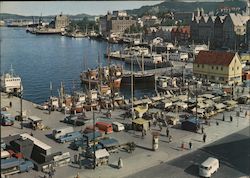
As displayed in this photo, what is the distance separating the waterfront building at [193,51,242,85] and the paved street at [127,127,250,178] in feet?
36.0

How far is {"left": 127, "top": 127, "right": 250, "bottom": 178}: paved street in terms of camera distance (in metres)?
9.65

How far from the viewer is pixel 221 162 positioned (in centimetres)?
1047

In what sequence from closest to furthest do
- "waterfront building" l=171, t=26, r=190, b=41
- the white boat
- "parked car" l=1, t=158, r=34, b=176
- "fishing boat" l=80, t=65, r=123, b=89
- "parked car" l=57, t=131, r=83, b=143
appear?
"parked car" l=1, t=158, r=34, b=176, "parked car" l=57, t=131, r=83, b=143, the white boat, "fishing boat" l=80, t=65, r=123, b=89, "waterfront building" l=171, t=26, r=190, b=41

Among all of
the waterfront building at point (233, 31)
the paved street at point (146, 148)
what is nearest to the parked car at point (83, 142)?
the paved street at point (146, 148)

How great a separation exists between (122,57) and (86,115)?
26194 millimetres

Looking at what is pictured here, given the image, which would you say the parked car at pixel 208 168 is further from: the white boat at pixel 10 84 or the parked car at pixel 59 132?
the white boat at pixel 10 84

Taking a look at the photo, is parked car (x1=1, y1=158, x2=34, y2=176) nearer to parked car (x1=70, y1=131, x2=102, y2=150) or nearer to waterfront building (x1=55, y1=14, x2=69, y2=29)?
parked car (x1=70, y1=131, x2=102, y2=150)

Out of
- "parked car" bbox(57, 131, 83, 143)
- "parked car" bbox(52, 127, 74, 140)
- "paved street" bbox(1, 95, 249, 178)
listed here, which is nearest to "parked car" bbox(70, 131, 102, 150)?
"paved street" bbox(1, 95, 249, 178)

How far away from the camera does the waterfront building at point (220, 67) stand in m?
23.1

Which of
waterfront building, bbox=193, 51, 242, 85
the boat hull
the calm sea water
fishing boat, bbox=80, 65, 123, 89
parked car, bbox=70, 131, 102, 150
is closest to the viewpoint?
parked car, bbox=70, 131, 102, 150

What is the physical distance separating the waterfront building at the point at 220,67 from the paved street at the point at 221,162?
1098cm

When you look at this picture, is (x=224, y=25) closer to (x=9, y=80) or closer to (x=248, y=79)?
(x=248, y=79)

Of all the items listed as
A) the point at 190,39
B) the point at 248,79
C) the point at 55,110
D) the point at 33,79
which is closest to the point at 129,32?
the point at 190,39

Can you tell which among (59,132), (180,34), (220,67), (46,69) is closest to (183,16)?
(180,34)
